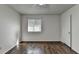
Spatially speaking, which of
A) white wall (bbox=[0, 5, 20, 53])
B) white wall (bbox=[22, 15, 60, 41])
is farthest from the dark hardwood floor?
white wall (bbox=[22, 15, 60, 41])

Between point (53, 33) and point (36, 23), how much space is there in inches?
50.8

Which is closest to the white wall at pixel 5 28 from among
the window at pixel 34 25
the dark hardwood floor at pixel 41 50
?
the dark hardwood floor at pixel 41 50

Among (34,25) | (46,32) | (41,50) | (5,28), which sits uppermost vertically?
(34,25)

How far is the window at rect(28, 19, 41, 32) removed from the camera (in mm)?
6820

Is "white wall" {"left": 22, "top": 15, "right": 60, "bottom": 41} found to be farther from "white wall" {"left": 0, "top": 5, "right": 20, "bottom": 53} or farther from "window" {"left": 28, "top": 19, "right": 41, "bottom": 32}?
"white wall" {"left": 0, "top": 5, "right": 20, "bottom": 53}

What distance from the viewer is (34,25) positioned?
682 cm

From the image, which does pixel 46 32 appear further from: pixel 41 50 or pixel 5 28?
pixel 5 28

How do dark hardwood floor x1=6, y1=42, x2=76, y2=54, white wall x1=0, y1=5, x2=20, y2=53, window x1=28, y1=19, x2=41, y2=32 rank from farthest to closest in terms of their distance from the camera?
window x1=28, y1=19, x2=41, y2=32 < dark hardwood floor x1=6, y1=42, x2=76, y2=54 < white wall x1=0, y1=5, x2=20, y2=53

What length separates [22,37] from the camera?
6938 mm

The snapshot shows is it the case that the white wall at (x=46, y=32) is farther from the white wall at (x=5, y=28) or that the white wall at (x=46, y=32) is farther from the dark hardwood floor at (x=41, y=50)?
the white wall at (x=5, y=28)

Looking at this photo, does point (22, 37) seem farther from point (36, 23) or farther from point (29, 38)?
point (36, 23)

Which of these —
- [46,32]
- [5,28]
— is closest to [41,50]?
[5,28]
